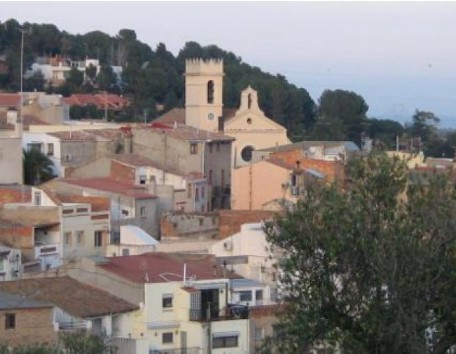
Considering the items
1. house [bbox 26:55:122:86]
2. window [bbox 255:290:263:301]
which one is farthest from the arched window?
window [bbox 255:290:263:301]

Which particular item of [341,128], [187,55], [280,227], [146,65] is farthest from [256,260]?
[187,55]

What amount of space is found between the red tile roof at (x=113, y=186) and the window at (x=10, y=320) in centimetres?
1769

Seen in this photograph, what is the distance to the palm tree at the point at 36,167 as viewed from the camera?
52.1m

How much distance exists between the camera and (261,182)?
52.8 metres

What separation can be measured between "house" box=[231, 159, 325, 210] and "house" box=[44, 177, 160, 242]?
170 inches

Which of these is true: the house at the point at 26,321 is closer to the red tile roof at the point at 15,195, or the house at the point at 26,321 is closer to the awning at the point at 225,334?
the awning at the point at 225,334

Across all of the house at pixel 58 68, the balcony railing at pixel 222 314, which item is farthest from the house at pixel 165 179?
the house at pixel 58 68

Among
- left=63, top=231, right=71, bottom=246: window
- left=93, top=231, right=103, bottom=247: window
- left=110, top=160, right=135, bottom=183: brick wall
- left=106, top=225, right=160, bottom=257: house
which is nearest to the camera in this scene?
left=106, top=225, right=160, bottom=257: house

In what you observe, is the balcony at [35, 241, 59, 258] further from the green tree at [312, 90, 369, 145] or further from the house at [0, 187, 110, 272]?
the green tree at [312, 90, 369, 145]

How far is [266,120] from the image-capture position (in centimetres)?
7169

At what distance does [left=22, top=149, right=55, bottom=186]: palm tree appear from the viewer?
171 ft

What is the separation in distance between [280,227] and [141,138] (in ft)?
119

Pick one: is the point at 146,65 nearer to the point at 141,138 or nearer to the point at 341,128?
the point at 341,128

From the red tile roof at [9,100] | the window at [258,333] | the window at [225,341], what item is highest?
the red tile roof at [9,100]
